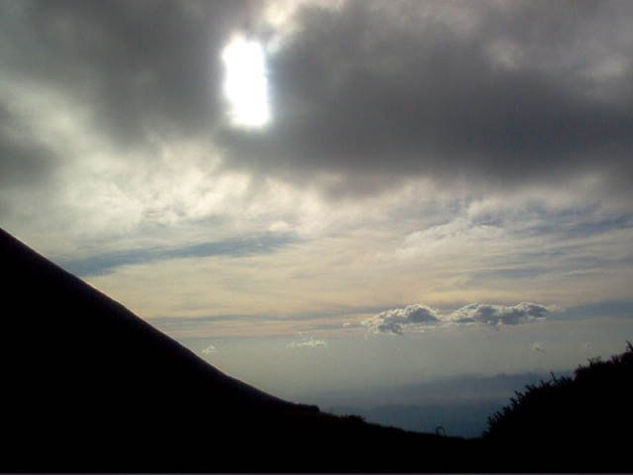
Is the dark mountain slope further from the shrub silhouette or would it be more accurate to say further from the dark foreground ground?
the shrub silhouette

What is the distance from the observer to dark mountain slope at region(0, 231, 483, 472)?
6.65 m

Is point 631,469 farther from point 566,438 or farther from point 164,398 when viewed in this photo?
point 164,398

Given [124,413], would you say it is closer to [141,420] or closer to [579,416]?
[141,420]

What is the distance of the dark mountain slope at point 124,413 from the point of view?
6652 millimetres

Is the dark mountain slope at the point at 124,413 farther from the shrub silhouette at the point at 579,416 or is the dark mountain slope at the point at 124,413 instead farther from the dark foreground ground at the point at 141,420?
the shrub silhouette at the point at 579,416

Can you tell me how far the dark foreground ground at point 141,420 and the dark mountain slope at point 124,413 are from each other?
22mm

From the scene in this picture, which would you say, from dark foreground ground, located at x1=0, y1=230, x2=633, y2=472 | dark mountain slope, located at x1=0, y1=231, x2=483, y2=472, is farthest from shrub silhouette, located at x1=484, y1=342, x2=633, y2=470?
dark mountain slope, located at x1=0, y1=231, x2=483, y2=472

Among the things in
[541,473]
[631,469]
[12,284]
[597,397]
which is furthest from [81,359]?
[597,397]

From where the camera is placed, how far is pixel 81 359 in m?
Result: 7.90

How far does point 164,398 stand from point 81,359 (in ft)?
5.59

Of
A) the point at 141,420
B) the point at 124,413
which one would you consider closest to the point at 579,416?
the point at 141,420

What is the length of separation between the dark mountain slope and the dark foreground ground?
0.02m

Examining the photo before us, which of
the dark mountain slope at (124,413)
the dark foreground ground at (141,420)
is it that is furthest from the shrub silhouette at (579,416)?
the dark mountain slope at (124,413)

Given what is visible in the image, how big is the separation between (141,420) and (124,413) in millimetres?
318
